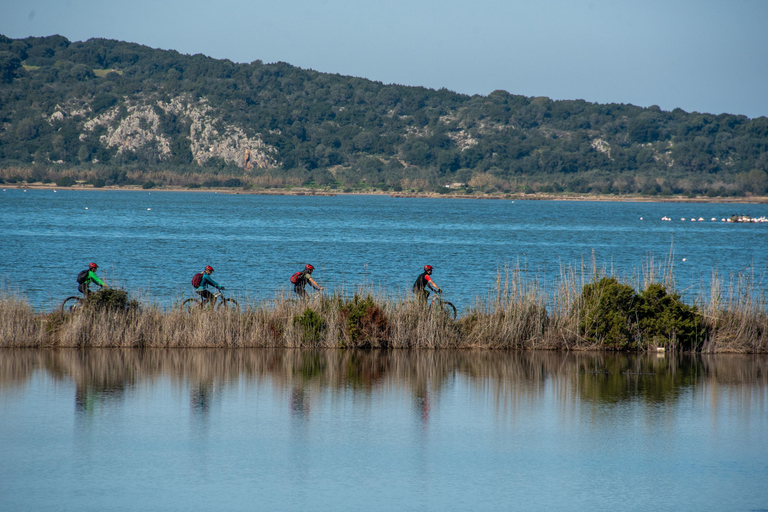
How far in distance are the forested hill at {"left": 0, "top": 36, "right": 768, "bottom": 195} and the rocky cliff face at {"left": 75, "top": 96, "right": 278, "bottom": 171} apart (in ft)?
0.81

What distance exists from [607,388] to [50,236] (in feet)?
166

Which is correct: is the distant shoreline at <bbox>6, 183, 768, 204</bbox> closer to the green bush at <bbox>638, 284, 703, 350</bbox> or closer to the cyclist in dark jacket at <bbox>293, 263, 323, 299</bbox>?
the green bush at <bbox>638, 284, 703, 350</bbox>

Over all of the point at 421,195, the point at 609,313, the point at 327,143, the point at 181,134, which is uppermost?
the point at 181,134

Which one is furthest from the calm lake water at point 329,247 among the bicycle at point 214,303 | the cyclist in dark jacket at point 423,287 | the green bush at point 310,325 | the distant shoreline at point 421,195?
the distant shoreline at point 421,195

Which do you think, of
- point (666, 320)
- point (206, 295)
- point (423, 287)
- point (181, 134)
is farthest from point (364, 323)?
point (181, 134)

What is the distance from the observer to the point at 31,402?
11812mm

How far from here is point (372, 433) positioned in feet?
35.3

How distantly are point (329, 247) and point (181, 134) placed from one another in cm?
11644

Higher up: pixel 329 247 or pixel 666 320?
pixel 329 247

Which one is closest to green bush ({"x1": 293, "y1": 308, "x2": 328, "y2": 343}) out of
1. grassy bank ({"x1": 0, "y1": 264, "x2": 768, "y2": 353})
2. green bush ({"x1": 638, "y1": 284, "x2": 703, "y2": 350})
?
grassy bank ({"x1": 0, "y1": 264, "x2": 768, "y2": 353})

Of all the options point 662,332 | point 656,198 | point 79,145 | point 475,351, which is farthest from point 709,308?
point 79,145

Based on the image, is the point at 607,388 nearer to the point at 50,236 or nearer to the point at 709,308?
the point at 709,308

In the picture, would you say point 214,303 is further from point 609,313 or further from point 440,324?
point 609,313

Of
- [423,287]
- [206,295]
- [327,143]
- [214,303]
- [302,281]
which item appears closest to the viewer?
[214,303]
